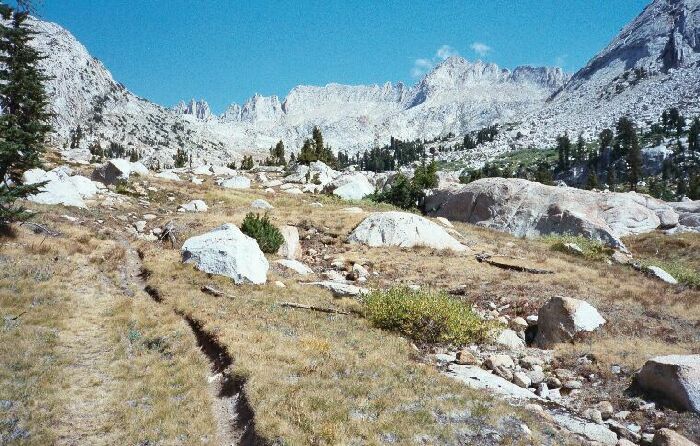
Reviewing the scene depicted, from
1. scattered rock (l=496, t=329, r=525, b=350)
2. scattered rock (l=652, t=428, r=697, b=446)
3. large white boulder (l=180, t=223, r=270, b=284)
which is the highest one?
large white boulder (l=180, t=223, r=270, b=284)

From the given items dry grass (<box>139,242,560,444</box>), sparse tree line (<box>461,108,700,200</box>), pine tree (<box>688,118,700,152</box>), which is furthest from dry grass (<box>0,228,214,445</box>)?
pine tree (<box>688,118,700,152</box>)

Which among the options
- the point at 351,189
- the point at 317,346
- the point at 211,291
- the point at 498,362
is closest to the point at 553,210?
the point at 351,189

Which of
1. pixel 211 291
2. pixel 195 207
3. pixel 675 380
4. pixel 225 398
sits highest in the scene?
pixel 195 207

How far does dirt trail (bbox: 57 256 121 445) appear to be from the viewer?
399 inches

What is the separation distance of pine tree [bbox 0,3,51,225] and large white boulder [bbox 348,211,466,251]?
21.0 metres

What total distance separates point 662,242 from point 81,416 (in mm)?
52429

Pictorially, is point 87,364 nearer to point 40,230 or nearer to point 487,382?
point 487,382

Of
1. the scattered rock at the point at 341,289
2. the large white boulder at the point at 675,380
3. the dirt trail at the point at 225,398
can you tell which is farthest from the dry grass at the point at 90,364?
the large white boulder at the point at 675,380

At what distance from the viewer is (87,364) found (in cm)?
1317

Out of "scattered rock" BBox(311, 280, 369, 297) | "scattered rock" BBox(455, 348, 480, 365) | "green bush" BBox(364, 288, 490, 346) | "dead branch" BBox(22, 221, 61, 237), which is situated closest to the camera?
"scattered rock" BBox(455, 348, 480, 365)

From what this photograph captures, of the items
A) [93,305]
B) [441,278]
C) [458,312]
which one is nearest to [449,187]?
[441,278]

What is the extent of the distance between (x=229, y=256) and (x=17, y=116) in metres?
13.8

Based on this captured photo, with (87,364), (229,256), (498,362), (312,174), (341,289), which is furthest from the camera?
(312,174)

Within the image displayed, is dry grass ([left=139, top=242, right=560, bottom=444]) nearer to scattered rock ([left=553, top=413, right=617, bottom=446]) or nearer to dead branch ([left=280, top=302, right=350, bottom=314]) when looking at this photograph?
dead branch ([left=280, top=302, right=350, bottom=314])
